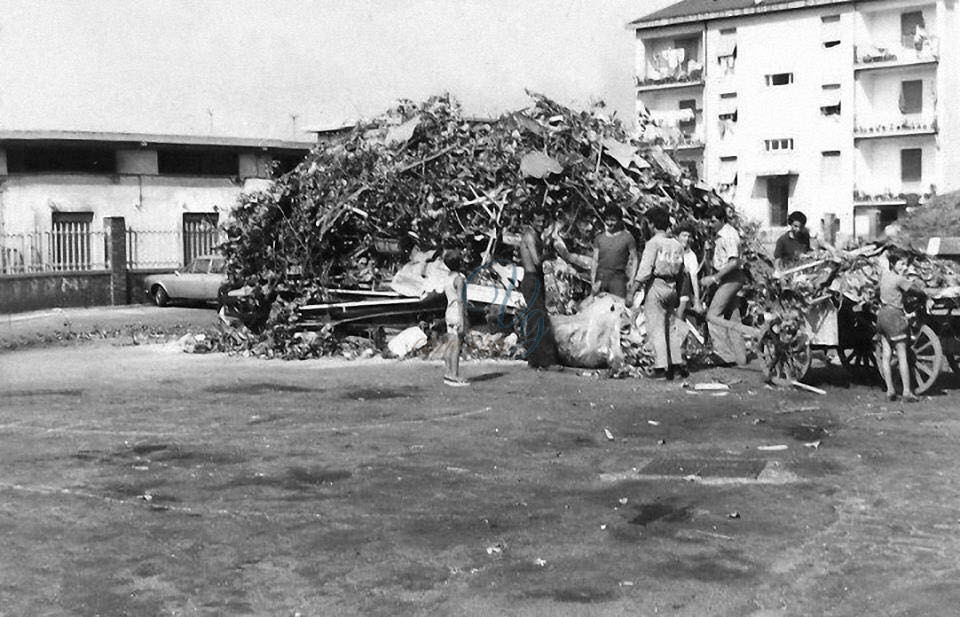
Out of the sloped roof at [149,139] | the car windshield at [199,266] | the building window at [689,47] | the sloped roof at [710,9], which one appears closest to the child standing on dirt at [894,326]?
the car windshield at [199,266]

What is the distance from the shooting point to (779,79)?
63.2m

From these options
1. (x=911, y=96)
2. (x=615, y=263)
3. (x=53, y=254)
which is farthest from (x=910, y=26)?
(x=615, y=263)

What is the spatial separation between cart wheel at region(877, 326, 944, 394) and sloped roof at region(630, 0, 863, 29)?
50.9 m

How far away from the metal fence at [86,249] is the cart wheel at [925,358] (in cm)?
2251

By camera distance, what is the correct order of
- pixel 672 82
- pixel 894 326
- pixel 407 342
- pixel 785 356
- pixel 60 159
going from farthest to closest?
1. pixel 672 82
2. pixel 60 159
3. pixel 407 342
4. pixel 785 356
5. pixel 894 326

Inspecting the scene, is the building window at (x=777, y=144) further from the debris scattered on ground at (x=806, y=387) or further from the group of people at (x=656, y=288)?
the debris scattered on ground at (x=806, y=387)

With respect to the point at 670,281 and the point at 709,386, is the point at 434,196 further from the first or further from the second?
the point at 709,386

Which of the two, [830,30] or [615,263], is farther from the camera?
[830,30]

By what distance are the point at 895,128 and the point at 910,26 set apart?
5.09 meters

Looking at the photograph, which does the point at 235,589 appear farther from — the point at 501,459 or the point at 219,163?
the point at 219,163

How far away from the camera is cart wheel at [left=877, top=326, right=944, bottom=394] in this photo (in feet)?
42.4

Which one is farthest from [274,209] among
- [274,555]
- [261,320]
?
[274,555]

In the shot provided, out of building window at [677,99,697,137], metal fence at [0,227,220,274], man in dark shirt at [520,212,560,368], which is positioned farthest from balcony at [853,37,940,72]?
man in dark shirt at [520,212,560,368]

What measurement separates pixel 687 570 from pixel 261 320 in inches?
563
